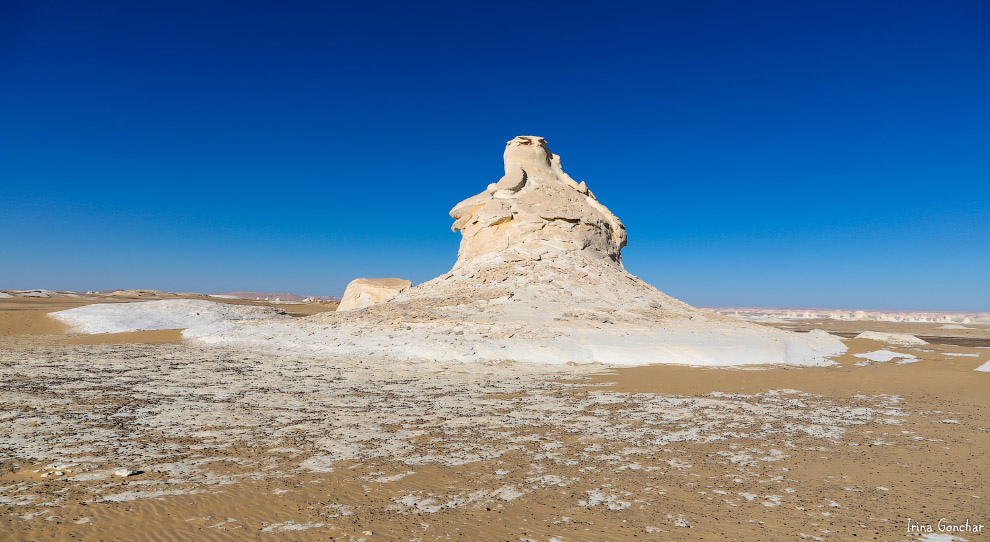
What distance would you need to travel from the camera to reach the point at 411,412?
26.6 feet

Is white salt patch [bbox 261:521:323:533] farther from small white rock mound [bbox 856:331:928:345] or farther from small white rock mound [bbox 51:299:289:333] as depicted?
small white rock mound [bbox 856:331:928:345]

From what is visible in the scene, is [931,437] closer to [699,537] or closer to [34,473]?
[699,537]

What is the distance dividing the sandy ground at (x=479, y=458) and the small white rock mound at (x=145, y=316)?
1328 cm

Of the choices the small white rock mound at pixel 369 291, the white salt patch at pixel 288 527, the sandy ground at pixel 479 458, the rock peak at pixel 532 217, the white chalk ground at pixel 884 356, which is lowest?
the white salt patch at pixel 288 527

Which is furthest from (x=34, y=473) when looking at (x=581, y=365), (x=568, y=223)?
(x=568, y=223)

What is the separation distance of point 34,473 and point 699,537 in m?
5.71

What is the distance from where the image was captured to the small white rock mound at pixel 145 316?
2312cm

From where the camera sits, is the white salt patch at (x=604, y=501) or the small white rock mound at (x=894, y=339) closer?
the white salt patch at (x=604, y=501)

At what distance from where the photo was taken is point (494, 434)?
22.5 ft

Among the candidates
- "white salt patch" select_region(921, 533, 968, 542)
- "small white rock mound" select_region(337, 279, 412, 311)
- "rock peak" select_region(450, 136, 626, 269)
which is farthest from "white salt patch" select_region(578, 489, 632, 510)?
"small white rock mound" select_region(337, 279, 412, 311)

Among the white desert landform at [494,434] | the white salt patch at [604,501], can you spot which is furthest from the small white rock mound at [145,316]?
the white salt patch at [604,501]

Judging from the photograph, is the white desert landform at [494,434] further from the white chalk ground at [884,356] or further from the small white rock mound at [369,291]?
the small white rock mound at [369,291]

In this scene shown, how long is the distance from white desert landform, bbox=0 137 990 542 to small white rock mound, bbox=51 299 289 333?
5849mm

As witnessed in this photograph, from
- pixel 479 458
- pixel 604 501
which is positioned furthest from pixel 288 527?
pixel 604 501
